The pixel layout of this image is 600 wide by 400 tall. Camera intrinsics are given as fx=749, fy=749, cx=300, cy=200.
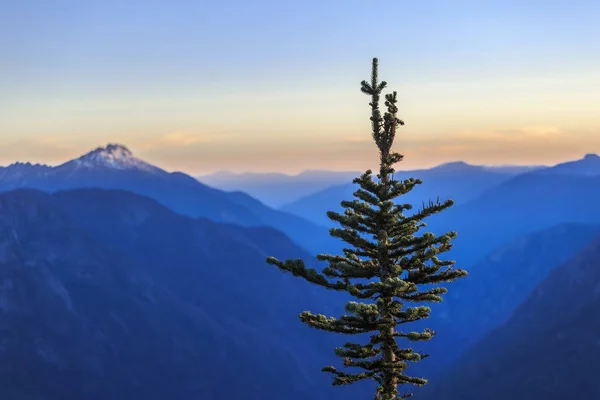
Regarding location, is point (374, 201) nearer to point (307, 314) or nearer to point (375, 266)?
point (375, 266)

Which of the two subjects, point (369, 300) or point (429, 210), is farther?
point (369, 300)

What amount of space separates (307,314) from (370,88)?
32.0ft

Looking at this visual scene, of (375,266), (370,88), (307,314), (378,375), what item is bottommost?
(378,375)

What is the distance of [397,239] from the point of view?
3153cm

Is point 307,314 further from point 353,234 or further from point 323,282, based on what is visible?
point 353,234

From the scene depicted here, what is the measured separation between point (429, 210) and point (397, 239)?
2068 millimetres

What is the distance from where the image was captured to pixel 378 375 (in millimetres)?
32781

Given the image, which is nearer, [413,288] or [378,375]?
[413,288]

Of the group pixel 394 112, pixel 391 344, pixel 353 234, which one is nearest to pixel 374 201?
pixel 353 234

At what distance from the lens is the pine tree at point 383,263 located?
30.6 meters

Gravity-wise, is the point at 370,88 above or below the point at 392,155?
above

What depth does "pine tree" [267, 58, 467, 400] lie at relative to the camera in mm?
30562

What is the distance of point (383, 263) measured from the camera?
103ft

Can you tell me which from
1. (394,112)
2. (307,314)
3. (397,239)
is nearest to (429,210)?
(397,239)
